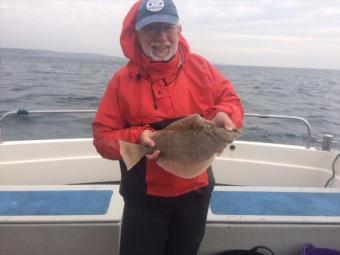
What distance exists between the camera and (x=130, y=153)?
2.06m

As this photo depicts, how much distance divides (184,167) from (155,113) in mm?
366

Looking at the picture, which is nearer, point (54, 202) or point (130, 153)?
point (130, 153)

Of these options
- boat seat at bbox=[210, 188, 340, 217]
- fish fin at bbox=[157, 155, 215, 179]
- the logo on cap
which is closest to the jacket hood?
the logo on cap

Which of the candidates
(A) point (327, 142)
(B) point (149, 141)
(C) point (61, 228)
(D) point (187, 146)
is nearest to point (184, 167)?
(D) point (187, 146)

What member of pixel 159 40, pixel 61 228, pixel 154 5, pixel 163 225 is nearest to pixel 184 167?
pixel 163 225

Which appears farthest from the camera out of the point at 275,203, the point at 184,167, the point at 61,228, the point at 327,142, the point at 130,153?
the point at 327,142

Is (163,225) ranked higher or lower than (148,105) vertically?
lower

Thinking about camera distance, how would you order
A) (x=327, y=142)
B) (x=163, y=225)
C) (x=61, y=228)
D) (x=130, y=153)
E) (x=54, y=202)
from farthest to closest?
(x=327, y=142) → (x=54, y=202) → (x=61, y=228) → (x=163, y=225) → (x=130, y=153)

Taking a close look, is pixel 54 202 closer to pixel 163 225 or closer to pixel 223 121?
pixel 163 225

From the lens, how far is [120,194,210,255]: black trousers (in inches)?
88.7

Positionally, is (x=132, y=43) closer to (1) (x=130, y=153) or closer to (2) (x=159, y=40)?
(2) (x=159, y=40)

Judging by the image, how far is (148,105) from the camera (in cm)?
221

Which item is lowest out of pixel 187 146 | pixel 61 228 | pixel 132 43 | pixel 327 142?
pixel 61 228

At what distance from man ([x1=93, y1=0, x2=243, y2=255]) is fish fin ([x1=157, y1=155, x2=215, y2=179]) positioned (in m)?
0.08
